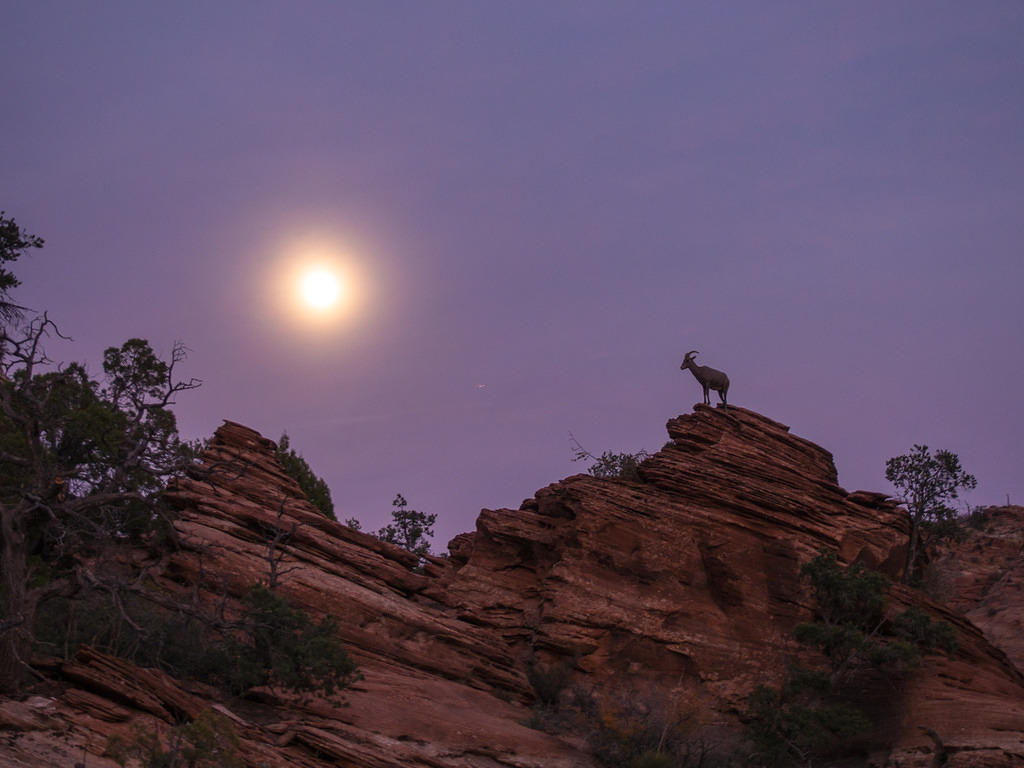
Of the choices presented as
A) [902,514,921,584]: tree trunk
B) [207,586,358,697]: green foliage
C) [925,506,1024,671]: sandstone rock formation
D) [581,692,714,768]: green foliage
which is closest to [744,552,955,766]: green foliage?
[581,692,714,768]: green foliage

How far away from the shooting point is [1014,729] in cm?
2347

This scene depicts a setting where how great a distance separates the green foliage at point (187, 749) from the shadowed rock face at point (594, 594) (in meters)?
4.08

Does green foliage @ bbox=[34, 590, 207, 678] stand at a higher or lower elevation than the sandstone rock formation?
lower

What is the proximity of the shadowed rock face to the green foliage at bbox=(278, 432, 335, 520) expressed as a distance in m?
4.92

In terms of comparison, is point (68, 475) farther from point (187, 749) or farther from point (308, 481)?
point (308, 481)

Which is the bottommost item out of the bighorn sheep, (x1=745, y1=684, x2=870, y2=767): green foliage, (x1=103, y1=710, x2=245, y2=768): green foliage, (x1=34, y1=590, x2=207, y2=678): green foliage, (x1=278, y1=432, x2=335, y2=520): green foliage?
(x1=103, y1=710, x2=245, y2=768): green foliage

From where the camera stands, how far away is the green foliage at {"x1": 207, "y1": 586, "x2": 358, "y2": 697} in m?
18.7

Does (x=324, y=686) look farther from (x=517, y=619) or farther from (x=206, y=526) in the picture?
(x=517, y=619)

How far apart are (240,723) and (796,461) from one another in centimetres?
2401

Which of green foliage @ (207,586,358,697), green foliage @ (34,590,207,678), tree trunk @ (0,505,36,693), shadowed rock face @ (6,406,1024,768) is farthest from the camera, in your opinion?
shadowed rock face @ (6,406,1024,768)

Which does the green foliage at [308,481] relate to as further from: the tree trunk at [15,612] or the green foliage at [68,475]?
the tree trunk at [15,612]

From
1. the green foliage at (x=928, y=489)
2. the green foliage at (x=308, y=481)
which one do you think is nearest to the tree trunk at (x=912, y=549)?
the green foliage at (x=928, y=489)

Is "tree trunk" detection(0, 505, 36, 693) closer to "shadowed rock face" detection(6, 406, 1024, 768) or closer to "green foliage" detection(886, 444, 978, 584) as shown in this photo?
"shadowed rock face" detection(6, 406, 1024, 768)

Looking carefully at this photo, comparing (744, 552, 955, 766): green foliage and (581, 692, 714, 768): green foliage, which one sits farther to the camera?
(744, 552, 955, 766): green foliage
